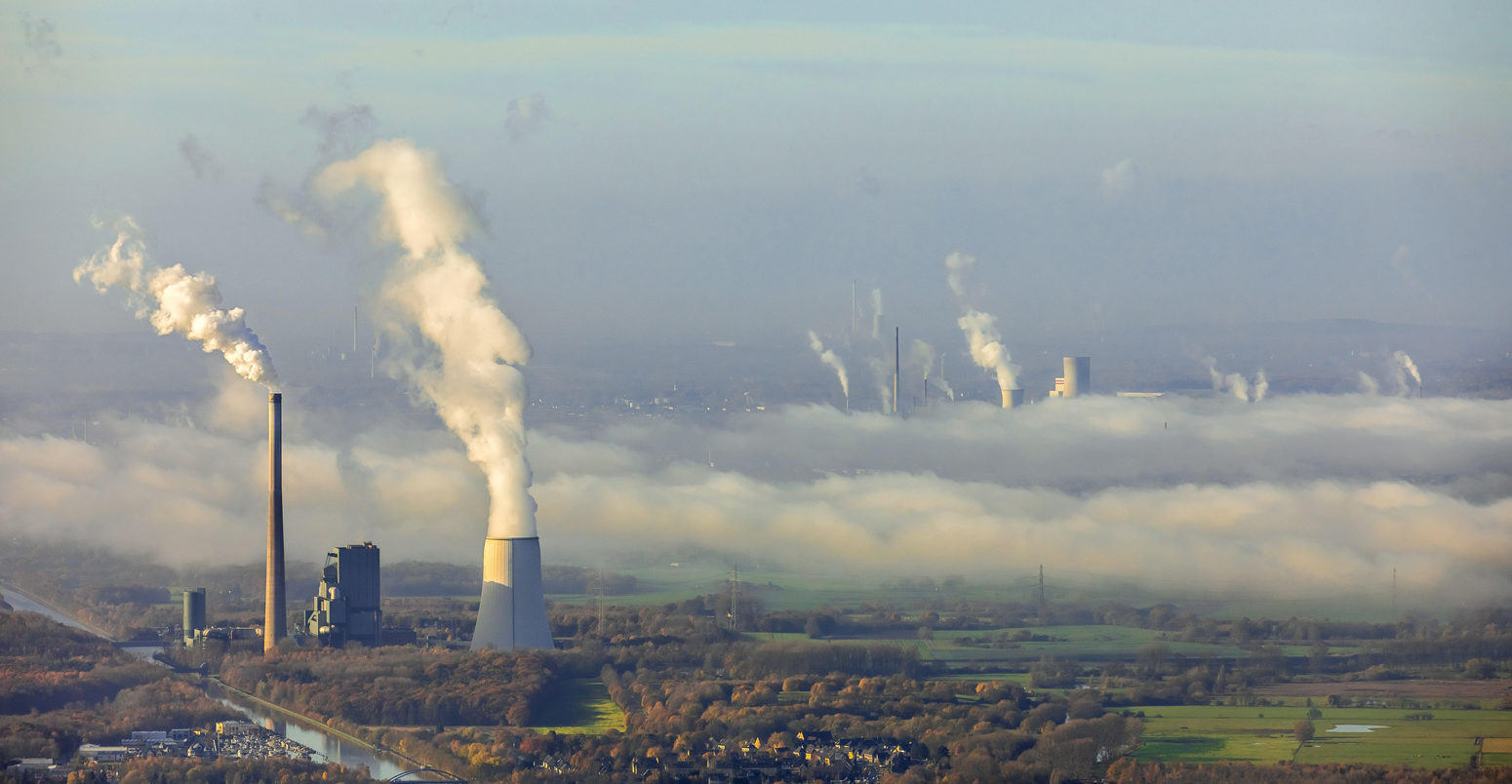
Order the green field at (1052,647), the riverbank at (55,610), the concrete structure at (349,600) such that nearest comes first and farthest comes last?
the concrete structure at (349,600) → the green field at (1052,647) → the riverbank at (55,610)

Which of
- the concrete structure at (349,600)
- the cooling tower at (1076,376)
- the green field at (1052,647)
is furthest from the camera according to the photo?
the cooling tower at (1076,376)

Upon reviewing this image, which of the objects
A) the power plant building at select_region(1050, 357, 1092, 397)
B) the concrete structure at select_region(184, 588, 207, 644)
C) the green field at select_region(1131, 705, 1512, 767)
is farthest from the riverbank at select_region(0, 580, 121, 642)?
the power plant building at select_region(1050, 357, 1092, 397)

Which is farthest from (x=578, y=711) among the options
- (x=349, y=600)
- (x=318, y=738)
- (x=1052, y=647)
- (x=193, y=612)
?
(x=1052, y=647)

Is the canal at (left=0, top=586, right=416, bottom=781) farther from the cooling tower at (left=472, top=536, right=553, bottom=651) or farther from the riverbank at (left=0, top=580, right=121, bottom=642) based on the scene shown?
the riverbank at (left=0, top=580, right=121, bottom=642)

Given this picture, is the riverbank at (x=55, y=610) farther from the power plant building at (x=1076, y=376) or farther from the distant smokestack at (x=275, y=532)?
the power plant building at (x=1076, y=376)

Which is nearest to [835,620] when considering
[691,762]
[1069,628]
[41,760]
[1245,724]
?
[1069,628]

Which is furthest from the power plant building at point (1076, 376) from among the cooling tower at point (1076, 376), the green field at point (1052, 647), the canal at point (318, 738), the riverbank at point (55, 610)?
the canal at point (318, 738)

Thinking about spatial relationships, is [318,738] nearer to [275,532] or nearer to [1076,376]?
[275,532]

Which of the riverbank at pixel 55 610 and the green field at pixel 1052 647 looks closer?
the green field at pixel 1052 647
